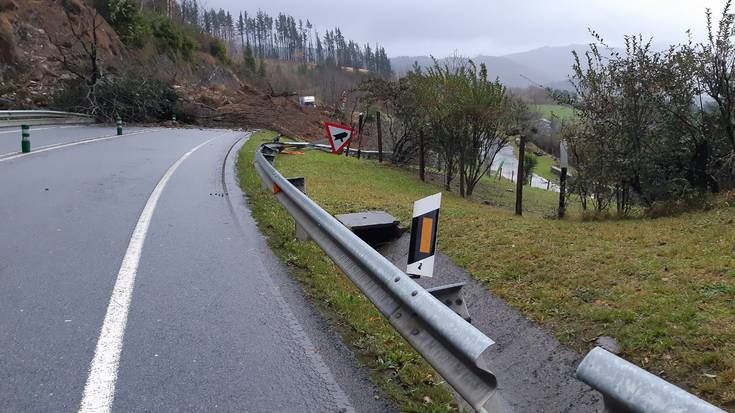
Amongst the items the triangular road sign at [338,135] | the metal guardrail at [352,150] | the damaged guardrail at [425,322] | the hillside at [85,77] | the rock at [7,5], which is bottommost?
the metal guardrail at [352,150]

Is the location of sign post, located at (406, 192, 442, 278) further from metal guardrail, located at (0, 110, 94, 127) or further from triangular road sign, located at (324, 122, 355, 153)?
metal guardrail, located at (0, 110, 94, 127)

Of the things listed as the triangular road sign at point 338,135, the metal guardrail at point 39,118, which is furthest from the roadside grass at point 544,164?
the triangular road sign at point 338,135

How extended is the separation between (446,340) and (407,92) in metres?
21.5

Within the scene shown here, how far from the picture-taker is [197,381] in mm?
3414

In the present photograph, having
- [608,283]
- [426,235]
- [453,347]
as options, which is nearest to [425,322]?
[453,347]

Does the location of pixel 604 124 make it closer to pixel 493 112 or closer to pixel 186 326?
pixel 493 112

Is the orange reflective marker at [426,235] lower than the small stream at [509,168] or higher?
higher

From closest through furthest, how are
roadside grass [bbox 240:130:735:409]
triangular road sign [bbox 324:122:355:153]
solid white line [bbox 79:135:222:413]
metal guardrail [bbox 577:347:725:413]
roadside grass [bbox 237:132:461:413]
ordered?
metal guardrail [bbox 577:347:725:413]
solid white line [bbox 79:135:222:413]
roadside grass [bbox 237:132:461:413]
roadside grass [bbox 240:130:735:409]
triangular road sign [bbox 324:122:355:153]

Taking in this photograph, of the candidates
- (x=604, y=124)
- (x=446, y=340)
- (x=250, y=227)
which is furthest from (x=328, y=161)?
(x=446, y=340)

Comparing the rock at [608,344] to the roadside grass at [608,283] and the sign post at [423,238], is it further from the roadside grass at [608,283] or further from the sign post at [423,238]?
the sign post at [423,238]

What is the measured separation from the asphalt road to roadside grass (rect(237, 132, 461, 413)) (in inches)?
5.2

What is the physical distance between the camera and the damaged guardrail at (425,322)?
8.69ft

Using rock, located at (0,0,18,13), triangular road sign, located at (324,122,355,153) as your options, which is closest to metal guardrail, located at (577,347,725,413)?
triangular road sign, located at (324,122,355,153)

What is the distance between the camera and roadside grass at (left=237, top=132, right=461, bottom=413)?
11.2 ft
